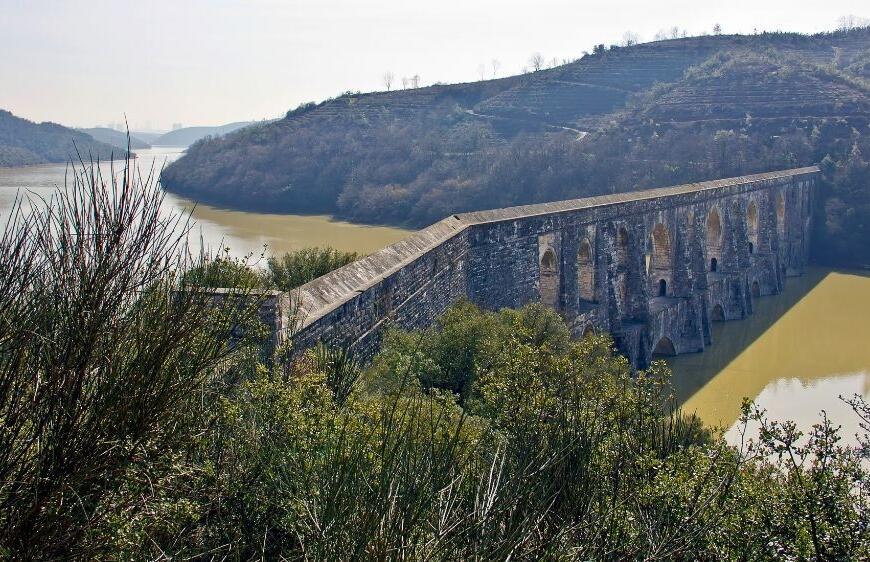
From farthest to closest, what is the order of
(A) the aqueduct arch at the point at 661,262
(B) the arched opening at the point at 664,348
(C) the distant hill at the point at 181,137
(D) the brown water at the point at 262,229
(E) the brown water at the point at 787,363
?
(C) the distant hill at the point at 181,137, (D) the brown water at the point at 262,229, (A) the aqueduct arch at the point at 661,262, (B) the arched opening at the point at 664,348, (E) the brown water at the point at 787,363

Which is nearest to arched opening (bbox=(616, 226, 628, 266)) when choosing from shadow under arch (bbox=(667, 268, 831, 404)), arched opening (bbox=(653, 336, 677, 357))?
arched opening (bbox=(653, 336, 677, 357))

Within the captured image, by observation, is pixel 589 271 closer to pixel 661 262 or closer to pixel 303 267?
pixel 661 262

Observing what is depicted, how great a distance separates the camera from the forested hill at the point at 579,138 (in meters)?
38.8

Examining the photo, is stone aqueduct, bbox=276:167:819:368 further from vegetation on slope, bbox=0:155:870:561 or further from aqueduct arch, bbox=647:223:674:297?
vegetation on slope, bbox=0:155:870:561

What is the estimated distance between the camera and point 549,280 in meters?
17.3

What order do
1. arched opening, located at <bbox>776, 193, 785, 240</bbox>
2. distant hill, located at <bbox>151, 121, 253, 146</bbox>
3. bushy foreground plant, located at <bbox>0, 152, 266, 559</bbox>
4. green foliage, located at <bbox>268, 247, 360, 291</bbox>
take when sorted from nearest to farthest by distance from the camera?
bushy foreground plant, located at <bbox>0, 152, 266, 559</bbox> < green foliage, located at <bbox>268, 247, 360, 291</bbox> < arched opening, located at <bbox>776, 193, 785, 240</bbox> < distant hill, located at <bbox>151, 121, 253, 146</bbox>

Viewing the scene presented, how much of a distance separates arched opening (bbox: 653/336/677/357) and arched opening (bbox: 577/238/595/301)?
9.53 feet

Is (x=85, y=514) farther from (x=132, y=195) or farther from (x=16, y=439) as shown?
(x=132, y=195)

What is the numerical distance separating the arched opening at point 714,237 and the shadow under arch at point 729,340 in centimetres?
210

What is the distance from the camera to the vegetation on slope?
Result: 3631 millimetres

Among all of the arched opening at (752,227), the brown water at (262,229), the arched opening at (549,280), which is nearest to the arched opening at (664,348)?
the arched opening at (549,280)

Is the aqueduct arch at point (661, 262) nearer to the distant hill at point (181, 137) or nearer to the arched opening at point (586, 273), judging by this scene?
the arched opening at point (586, 273)

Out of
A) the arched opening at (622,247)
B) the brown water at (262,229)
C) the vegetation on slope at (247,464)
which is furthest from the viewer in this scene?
the brown water at (262,229)

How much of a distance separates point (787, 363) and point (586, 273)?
584cm
